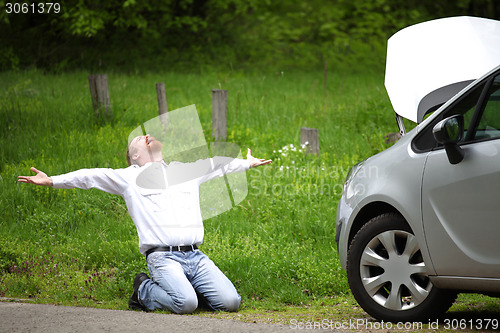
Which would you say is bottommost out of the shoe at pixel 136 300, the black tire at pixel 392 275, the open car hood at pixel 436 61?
the shoe at pixel 136 300

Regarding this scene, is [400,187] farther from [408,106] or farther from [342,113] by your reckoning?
[342,113]

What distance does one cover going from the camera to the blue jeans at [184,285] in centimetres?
510

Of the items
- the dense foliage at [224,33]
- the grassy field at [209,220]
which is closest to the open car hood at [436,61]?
the grassy field at [209,220]

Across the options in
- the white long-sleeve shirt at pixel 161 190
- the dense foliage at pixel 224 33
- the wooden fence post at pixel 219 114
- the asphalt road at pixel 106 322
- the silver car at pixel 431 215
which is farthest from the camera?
the dense foliage at pixel 224 33

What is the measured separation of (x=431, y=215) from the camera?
4098mm

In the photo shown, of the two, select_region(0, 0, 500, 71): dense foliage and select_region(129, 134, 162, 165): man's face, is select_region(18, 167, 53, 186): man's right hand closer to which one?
select_region(129, 134, 162, 165): man's face

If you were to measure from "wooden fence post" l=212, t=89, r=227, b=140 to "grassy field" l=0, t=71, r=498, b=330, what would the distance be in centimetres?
25

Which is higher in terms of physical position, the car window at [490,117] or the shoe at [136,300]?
the car window at [490,117]

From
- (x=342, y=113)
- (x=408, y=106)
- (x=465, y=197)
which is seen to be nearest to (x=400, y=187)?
(x=465, y=197)

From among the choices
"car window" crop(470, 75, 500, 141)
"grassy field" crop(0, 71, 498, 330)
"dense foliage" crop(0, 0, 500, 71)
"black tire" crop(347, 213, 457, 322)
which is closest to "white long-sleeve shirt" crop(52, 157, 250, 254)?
"grassy field" crop(0, 71, 498, 330)

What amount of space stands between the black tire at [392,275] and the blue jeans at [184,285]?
46.3 inches

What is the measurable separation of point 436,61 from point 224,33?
15329 millimetres

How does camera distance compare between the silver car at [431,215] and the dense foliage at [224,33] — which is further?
the dense foliage at [224,33]

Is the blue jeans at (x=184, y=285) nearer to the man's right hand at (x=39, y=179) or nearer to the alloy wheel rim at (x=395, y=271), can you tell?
the man's right hand at (x=39, y=179)
